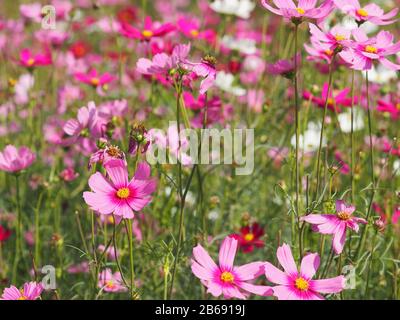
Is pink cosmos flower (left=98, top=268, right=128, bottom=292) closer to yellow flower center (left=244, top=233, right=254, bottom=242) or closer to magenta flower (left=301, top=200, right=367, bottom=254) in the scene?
yellow flower center (left=244, top=233, right=254, bottom=242)

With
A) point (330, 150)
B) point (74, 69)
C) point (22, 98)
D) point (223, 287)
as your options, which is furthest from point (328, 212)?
point (22, 98)

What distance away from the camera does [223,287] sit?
0.94 meters

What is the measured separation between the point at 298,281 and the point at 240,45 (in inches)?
42.8

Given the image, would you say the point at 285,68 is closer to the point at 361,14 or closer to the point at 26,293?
the point at 361,14

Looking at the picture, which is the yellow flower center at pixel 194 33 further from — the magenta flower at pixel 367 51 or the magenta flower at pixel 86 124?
the magenta flower at pixel 367 51

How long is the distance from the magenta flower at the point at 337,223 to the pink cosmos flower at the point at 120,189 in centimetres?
24

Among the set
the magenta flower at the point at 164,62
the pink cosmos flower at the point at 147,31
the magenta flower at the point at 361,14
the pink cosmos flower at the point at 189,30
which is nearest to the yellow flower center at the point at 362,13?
the magenta flower at the point at 361,14

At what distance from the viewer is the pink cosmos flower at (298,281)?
0.92 m

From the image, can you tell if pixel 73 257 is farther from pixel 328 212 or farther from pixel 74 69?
pixel 328 212

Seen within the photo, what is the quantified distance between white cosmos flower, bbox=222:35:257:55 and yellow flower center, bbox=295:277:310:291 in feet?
3.45

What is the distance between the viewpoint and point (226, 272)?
0.98 m

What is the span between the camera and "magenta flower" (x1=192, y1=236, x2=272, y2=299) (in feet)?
3.05

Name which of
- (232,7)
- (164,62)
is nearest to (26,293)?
(164,62)

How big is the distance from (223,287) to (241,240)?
39cm
